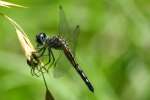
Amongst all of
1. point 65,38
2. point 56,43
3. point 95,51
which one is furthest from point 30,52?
point 95,51

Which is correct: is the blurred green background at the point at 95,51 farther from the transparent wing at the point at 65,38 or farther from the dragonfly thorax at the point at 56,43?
the dragonfly thorax at the point at 56,43

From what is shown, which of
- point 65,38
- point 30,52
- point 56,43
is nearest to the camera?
point 30,52

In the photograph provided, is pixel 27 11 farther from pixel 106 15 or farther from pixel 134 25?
pixel 134 25

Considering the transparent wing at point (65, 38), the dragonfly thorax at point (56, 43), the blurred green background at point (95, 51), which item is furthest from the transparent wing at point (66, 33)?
the blurred green background at point (95, 51)

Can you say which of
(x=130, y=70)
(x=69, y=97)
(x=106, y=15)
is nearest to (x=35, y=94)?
(x=69, y=97)

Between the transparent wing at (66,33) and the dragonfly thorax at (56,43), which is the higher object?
the dragonfly thorax at (56,43)

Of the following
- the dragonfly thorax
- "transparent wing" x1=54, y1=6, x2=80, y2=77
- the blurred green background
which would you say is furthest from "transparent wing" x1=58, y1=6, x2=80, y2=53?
the blurred green background

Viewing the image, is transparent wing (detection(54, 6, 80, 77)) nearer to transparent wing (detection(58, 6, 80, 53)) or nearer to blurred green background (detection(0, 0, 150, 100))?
transparent wing (detection(58, 6, 80, 53))

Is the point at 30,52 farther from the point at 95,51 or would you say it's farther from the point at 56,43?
the point at 95,51
